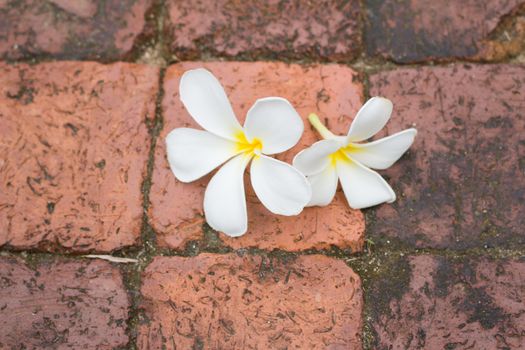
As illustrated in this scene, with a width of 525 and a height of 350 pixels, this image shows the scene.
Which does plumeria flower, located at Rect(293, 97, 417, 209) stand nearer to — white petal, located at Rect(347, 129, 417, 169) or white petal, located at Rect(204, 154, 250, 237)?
white petal, located at Rect(347, 129, 417, 169)

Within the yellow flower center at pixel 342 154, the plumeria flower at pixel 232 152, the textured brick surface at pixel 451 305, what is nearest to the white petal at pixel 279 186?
the plumeria flower at pixel 232 152

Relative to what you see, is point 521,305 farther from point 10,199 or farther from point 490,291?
point 10,199

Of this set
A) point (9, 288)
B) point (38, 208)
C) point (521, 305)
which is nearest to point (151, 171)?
point (38, 208)

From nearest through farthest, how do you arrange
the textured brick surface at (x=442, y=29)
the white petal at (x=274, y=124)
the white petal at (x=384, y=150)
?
the white petal at (x=274, y=124) < the white petal at (x=384, y=150) < the textured brick surface at (x=442, y=29)

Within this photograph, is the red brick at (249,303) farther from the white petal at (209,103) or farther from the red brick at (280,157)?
the white petal at (209,103)

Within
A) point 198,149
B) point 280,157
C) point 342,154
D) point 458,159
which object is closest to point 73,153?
point 198,149

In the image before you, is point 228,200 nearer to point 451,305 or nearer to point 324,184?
point 324,184
